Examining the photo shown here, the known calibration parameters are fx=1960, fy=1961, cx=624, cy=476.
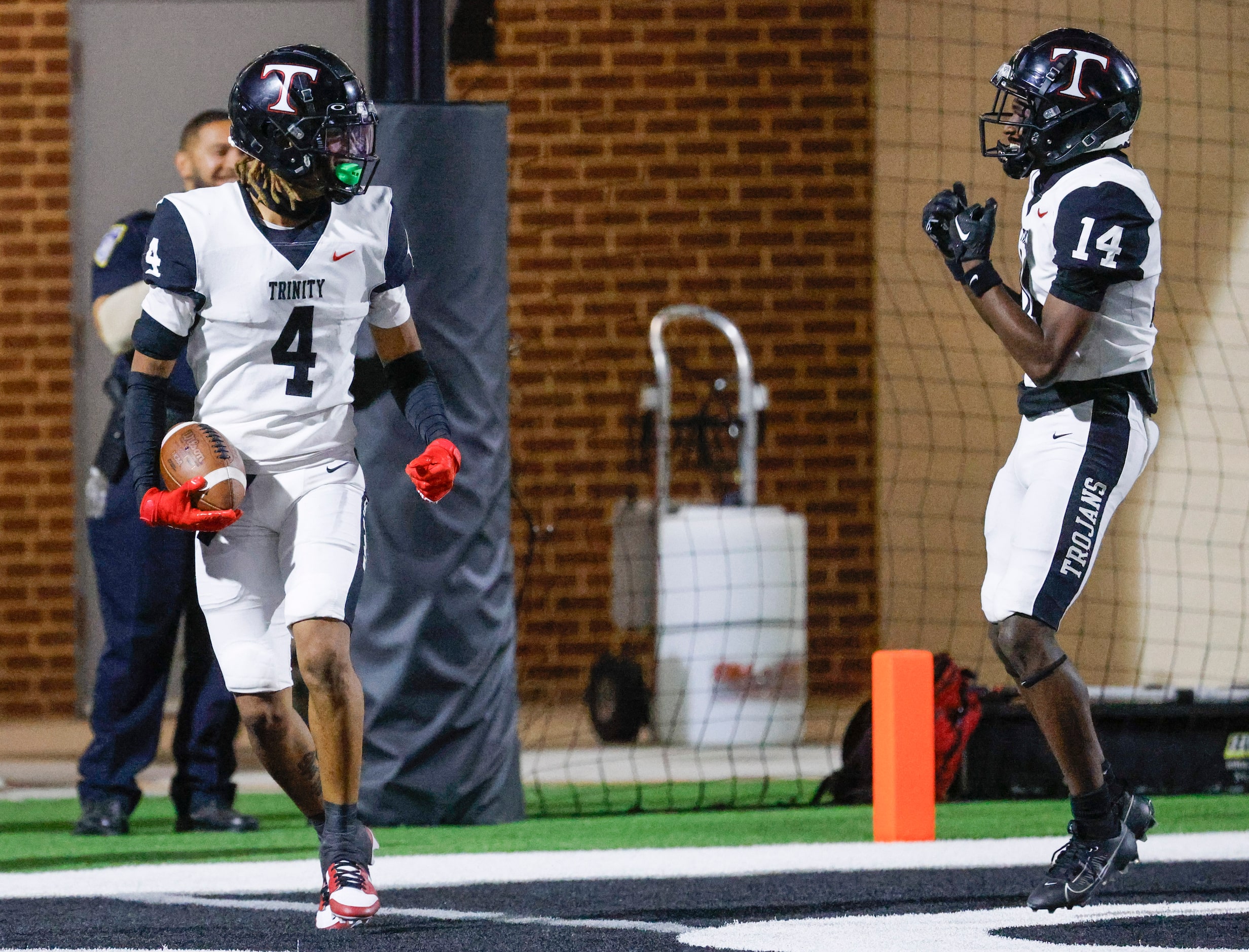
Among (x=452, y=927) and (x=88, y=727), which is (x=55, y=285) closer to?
(x=88, y=727)

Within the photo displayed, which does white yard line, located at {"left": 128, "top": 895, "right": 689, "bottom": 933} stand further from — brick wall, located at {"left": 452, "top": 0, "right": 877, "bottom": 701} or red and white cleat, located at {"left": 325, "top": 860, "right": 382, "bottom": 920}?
brick wall, located at {"left": 452, "top": 0, "right": 877, "bottom": 701}

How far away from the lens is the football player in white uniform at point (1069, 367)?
13.7ft

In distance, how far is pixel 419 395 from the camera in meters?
4.42

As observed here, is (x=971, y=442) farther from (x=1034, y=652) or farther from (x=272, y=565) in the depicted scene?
(x=272, y=565)

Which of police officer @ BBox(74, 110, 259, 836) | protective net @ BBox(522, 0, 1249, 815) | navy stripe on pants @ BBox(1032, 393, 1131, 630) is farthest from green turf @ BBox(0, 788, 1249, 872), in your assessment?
navy stripe on pants @ BBox(1032, 393, 1131, 630)

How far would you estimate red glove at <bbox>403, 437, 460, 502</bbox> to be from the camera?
13.7 ft

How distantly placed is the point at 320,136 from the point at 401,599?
206 centimetres

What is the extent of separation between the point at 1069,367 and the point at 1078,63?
679 mm

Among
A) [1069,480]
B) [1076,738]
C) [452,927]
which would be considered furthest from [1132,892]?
[452,927]

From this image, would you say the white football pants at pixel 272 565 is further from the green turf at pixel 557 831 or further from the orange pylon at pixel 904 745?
the orange pylon at pixel 904 745

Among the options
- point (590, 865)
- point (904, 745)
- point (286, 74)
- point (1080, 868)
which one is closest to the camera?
point (1080, 868)

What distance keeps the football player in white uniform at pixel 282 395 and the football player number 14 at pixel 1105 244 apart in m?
1.41

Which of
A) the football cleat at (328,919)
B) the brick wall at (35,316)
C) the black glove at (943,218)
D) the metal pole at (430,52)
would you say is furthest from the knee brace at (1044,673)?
the brick wall at (35,316)

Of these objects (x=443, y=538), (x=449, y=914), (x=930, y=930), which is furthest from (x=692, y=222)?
(x=930, y=930)
